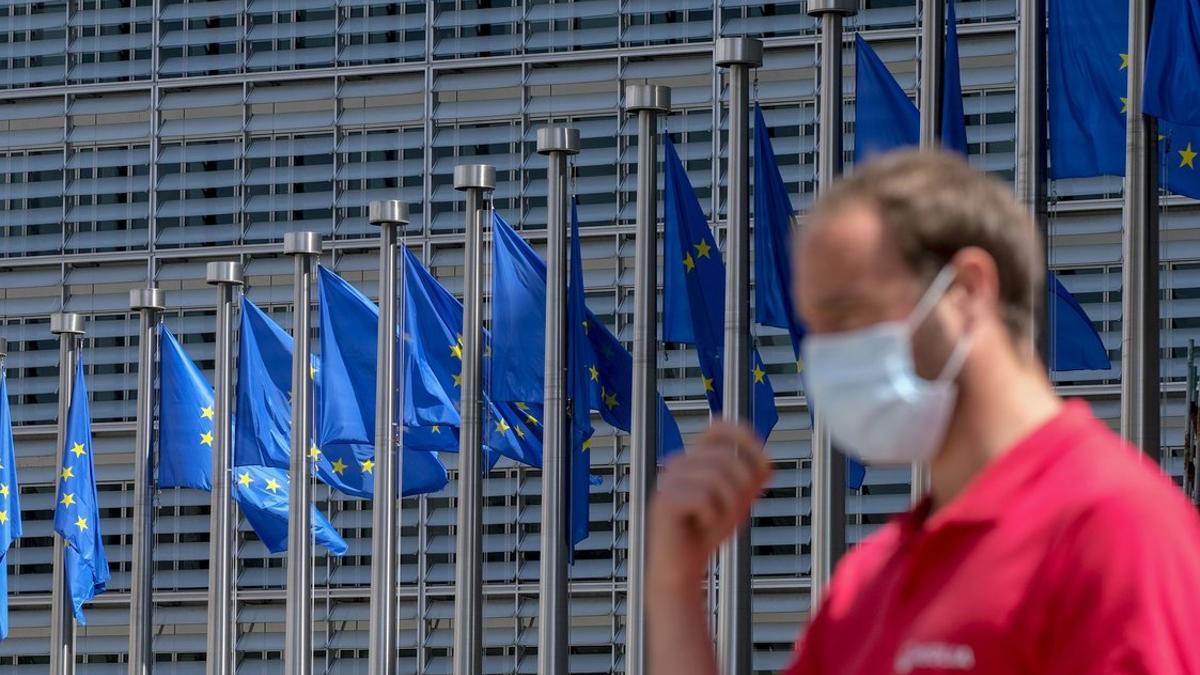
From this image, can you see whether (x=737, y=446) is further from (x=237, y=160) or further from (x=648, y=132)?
(x=237, y=160)

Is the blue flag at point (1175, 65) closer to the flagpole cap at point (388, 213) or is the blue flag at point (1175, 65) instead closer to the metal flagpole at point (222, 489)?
the flagpole cap at point (388, 213)

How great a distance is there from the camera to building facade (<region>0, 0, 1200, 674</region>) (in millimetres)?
40906

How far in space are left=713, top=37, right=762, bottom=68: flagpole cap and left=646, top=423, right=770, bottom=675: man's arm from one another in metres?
19.2

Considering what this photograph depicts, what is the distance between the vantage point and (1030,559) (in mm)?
2012

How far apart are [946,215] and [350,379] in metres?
25.3

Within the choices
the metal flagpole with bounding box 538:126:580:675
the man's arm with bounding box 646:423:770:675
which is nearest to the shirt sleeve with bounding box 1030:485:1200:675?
the man's arm with bounding box 646:423:770:675

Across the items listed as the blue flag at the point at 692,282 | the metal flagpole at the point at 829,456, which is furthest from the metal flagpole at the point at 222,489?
the metal flagpole at the point at 829,456

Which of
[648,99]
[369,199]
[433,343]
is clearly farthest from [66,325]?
[369,199]

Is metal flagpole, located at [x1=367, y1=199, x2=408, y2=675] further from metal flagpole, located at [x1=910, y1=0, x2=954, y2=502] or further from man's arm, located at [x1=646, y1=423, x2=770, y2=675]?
man's arm, located at [x1=646, y1=423, x2=770, y2=675]

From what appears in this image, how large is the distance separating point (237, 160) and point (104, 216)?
2782mm

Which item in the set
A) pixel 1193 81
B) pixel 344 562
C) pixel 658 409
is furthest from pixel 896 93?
pixel 344 562

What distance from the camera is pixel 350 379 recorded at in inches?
1075

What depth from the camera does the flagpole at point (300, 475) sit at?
27.1 meters

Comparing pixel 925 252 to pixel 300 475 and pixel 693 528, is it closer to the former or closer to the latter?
pixel 693 528
